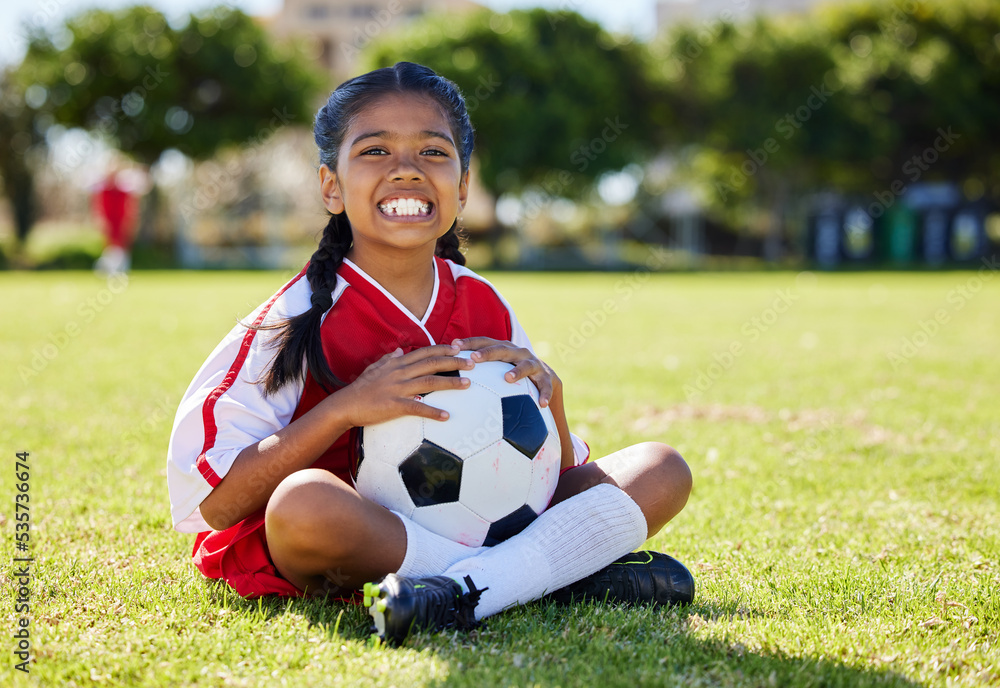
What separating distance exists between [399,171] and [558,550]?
3.58 ft

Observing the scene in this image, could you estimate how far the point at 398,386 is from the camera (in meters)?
2.24

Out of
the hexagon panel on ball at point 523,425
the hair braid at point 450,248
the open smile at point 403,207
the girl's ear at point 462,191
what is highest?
the girl's ear at point 462,191

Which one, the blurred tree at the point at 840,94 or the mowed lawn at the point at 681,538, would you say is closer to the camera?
the mowed lawn at the point at 681,538

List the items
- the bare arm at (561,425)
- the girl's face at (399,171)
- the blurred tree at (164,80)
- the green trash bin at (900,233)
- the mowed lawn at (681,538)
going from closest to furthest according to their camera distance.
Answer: the mowed lawn at (681,538), the girl's face at (399,171), the bare arm at (561,425), the blurred tree at (164,80), the green trash bin at (900,233)

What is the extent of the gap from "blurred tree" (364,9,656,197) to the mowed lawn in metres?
18.6

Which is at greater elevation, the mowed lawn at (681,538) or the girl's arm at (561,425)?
the girl's arm at (561,425)

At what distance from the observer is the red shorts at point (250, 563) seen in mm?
2350

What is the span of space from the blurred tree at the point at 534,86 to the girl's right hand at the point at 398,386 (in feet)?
75.0

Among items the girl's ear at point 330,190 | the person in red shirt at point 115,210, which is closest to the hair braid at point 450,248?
the girl's ear at point 330,190

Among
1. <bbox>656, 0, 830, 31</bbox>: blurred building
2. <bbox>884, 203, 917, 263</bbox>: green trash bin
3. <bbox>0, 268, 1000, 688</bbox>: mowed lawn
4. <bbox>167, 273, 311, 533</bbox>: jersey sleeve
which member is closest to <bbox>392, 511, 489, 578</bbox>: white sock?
<bbox>0, 268, 1000, 688</bbox>: mowed lawn

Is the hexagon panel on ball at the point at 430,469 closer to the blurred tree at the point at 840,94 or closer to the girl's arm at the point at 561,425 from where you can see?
the girl's arm at the point at 561,425

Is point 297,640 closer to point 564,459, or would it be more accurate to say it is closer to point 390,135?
point 564,459

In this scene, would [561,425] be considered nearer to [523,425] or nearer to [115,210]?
[523,425]

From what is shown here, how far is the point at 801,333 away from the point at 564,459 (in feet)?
22.8
